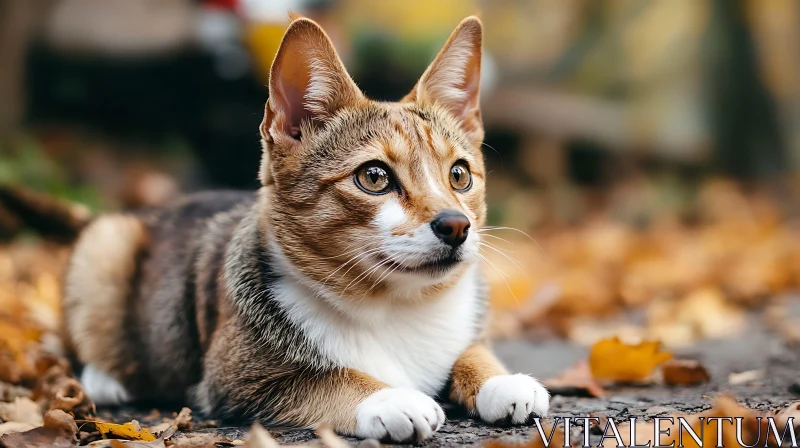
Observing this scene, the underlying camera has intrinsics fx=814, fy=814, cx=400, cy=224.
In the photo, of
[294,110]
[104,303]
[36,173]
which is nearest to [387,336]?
[294,110]

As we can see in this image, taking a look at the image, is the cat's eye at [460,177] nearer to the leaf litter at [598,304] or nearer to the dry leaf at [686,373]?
the leaf litter at [598,304]

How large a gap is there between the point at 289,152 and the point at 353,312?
679 mm

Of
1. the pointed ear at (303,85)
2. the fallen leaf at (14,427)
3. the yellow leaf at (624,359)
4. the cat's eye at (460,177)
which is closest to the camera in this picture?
the fallen leaf at (14,427)

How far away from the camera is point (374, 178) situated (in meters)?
3.03

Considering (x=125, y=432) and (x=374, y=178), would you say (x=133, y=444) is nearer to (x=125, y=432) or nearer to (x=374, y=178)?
(x=125, y=432)

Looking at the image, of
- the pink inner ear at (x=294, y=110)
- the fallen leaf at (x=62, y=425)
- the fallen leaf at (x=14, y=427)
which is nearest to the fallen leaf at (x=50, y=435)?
the fallen leaf at (x=62, y=425)

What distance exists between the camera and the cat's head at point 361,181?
2.86 m

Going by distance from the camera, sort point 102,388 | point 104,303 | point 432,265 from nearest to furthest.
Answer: point 432,265 → point 102,388 → point 104,303

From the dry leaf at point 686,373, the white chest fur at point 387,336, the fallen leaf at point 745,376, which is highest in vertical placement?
the fallen leaf at point 745,376

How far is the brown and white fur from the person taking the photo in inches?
112

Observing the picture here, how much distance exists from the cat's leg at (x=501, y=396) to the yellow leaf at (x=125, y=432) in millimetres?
1127

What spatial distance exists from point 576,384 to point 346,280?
3.73ft

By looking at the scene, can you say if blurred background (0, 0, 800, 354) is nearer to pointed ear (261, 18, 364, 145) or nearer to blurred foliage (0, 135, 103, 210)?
blurred foliage (0, 135, 103, 210)

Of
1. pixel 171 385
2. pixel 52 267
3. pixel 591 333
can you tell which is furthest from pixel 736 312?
pixel 52 267
